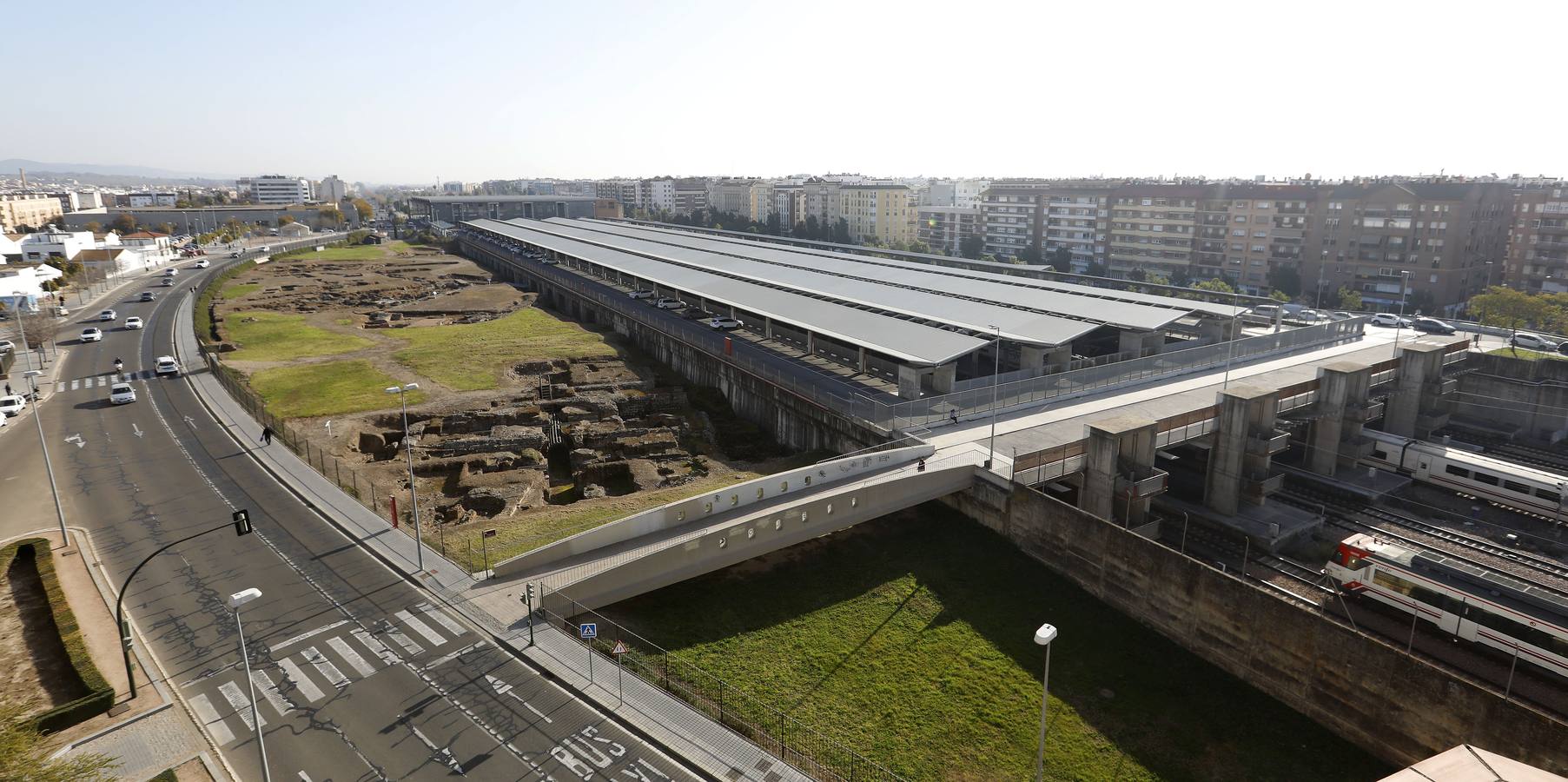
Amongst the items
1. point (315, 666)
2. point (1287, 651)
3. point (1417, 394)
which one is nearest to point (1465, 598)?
point (1287, 651)

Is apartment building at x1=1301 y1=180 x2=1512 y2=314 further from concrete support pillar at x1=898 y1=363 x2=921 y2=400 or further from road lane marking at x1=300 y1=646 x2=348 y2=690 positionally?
road lane marking at x1=300 y1=646 x2=348 y2=690

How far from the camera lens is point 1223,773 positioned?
72.5 ft

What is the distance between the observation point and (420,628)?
24750 mm

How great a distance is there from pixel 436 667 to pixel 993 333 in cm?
3477

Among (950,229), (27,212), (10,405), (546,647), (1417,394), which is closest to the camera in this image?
(546,647)

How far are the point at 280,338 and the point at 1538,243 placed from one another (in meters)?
128

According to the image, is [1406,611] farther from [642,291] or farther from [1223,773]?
[642,291]

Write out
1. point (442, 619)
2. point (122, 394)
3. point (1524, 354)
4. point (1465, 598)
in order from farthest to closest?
point (1524, 354)
point (122, 394)
point (1465, 598)
point (442, 619)

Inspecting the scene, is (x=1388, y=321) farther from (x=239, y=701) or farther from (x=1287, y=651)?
(x=239, y=701)

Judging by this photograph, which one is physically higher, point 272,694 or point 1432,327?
point 1432,327

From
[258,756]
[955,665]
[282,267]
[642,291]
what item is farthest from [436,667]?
[282,267]

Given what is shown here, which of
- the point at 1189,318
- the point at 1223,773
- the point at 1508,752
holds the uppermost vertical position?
the point at 1189,318

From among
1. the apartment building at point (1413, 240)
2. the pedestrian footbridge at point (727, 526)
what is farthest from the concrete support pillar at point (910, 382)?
the apartment building at point (1413, 240)

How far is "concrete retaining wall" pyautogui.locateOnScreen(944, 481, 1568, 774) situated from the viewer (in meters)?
20.7
